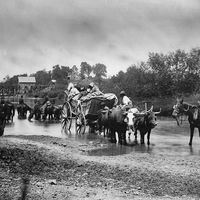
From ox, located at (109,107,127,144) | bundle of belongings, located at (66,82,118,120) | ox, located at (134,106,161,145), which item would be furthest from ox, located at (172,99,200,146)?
bundle of belongings, located at (66,82,118,120)

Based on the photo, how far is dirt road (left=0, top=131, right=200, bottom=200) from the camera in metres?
7.72

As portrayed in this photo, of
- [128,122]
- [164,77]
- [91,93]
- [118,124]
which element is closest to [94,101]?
[91,93]

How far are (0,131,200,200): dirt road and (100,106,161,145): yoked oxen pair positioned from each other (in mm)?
3571

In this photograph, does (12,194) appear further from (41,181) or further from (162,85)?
(162,85)

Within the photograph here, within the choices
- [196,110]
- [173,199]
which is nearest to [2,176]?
[173,199]

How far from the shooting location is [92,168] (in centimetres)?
996

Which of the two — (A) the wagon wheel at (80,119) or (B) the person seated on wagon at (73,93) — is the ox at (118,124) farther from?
(B) the person seated on wagon at (73,93)

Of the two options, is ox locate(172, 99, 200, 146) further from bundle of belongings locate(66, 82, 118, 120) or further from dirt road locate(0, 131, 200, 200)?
bundle of belongings locate(66, 82, 118, 120)

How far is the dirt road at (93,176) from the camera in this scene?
772 cm

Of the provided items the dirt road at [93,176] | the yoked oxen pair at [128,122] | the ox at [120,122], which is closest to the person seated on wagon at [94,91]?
the yoked oxen pair at [128,122]

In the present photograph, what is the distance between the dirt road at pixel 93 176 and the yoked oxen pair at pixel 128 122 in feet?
11.7

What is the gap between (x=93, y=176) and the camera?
9.19m

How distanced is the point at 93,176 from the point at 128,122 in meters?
6.72

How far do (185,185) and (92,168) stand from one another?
2539 millimetres
